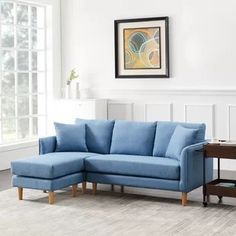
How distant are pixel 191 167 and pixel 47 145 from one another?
1875 millimetres

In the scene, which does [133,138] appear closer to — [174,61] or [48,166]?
[48,166]

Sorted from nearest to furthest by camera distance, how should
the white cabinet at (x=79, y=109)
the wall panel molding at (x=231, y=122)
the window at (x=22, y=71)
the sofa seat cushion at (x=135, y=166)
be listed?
the sofa seat cushion at (x=135, y=166) < the wall panel molding at (x=231, y=122) < the window at (x=22, y=71) < the white cabinet at (x=79, y=109)

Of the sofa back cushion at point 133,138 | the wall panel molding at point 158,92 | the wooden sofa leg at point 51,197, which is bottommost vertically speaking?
the wooden sofa leg at point 51,197

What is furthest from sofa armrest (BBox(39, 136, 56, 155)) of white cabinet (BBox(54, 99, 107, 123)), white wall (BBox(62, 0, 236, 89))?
white wall (BBox(62, 0, 236, 89))

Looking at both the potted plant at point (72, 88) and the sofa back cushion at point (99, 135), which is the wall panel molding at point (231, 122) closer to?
the sofa back cushion at point (99, 135)

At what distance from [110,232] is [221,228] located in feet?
3.20

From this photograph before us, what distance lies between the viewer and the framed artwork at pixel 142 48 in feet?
27.2

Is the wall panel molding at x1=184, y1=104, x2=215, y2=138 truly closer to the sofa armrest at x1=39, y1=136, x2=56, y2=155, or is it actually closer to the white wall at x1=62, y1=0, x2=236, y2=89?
the white wall at x1=62, y1=0, x2=236, y2=89

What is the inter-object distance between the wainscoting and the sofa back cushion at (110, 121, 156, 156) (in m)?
1.72

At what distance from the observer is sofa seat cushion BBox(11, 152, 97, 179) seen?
5.81m

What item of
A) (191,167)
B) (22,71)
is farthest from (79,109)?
(191,167)

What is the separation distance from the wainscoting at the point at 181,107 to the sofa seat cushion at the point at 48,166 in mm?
2386

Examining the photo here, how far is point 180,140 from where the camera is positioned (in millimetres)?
5961

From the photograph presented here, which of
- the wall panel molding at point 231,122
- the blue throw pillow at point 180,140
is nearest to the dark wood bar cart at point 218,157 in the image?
the blue throw pillow at point 180,140
